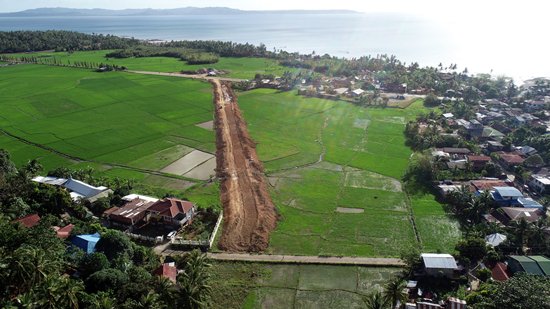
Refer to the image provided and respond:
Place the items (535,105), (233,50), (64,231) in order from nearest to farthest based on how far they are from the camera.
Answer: (64,231), (535,105), (233,50)

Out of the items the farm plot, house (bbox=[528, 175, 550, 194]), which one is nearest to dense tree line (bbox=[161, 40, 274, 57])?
the farm plot

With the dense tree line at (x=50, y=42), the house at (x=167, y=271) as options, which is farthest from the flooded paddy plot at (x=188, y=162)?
the dense tree line at (x=50, y=42)

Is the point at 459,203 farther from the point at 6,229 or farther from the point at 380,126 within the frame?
the point at 6,229

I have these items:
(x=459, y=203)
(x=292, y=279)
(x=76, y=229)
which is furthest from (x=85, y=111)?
(x=459, y=203)

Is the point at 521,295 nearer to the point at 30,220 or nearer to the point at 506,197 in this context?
the point at 506,197

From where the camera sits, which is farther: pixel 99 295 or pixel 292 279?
pixel 292 279

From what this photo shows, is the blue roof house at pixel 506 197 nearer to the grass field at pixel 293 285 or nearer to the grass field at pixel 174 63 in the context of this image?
the grass field at pixel 293 285

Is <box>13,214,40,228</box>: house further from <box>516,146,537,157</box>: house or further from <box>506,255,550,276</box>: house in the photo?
<box>516,146,537,157</box>: house

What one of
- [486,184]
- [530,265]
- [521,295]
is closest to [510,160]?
[486,184]
